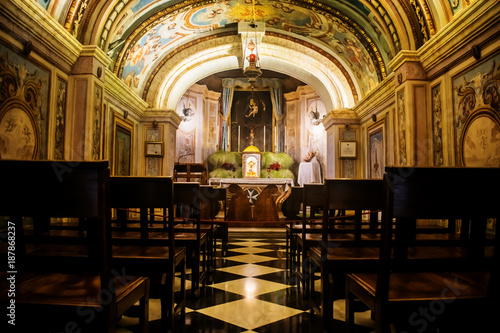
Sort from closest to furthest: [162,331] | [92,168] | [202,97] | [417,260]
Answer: [92,168], [417,260], [162,331], [202,97]

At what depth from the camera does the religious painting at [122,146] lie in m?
6.89

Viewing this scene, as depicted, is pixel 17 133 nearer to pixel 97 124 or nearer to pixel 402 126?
pixel 97 124

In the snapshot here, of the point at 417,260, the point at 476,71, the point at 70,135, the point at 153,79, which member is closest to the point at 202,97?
the point at 153,79

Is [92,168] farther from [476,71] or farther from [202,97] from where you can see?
[202,97]

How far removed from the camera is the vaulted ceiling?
5203mm

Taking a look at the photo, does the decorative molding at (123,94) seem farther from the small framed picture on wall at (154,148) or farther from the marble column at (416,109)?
the marble column at (416,109)

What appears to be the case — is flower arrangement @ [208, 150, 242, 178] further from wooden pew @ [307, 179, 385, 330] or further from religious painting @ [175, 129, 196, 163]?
wooden pew @ [307, 179, 385, 330]

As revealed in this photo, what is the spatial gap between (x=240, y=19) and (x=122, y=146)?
150 inches

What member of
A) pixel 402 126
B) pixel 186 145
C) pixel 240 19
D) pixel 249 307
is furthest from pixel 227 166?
pixel 249 307

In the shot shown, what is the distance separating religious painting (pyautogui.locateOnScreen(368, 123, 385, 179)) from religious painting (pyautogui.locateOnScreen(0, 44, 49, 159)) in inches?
233

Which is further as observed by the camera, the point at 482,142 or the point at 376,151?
the point at 376,151

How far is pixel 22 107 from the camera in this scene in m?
4.02

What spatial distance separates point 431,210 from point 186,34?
304 inches

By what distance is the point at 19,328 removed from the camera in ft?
4.12
